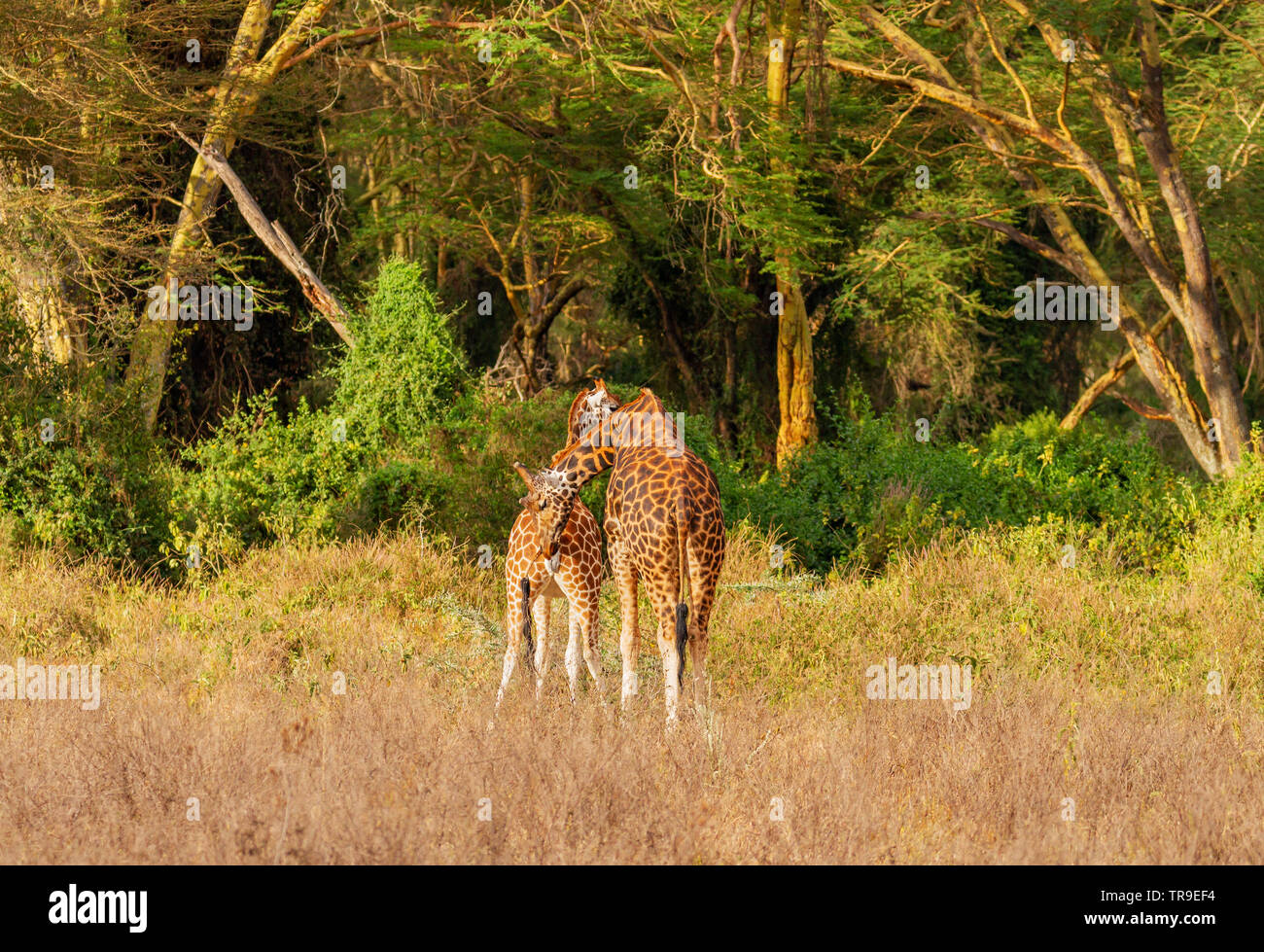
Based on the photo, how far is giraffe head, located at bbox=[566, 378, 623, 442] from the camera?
7.45 meters

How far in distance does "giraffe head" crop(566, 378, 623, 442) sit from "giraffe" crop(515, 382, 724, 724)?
8 centimetres

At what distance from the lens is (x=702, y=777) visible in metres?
6.47

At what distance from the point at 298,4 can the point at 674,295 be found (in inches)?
295

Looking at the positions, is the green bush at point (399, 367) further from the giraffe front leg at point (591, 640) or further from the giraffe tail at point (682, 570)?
the giraffe tail at point (682, 570)

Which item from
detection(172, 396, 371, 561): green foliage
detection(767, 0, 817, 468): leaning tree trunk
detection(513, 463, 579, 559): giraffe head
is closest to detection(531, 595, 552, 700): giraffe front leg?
detection(513, 463, 579, 559): giraffe head

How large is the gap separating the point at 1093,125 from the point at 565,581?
15608 millimetres

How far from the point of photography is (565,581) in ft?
23.9

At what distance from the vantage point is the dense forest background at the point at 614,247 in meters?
13.4

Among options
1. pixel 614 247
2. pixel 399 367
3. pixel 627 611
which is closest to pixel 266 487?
pixel 399 367

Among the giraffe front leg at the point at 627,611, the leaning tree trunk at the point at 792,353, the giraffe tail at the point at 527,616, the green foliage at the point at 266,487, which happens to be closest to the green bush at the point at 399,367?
the green foliage at the point at 266,487

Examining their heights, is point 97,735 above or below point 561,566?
below
